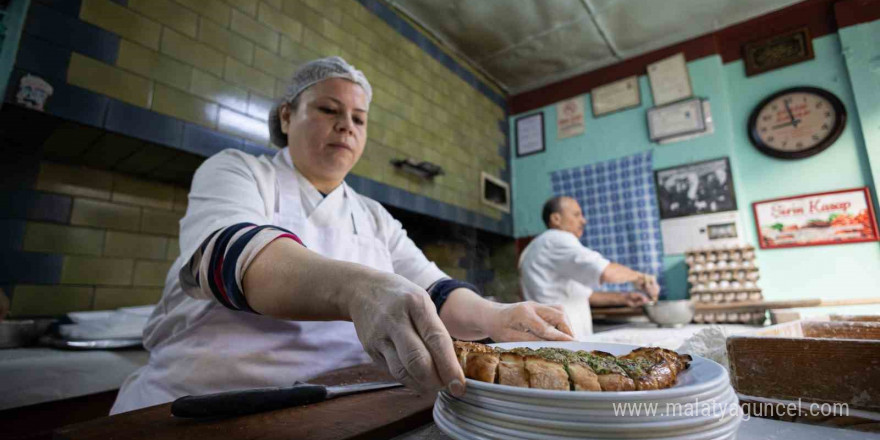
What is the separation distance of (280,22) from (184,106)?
99cm

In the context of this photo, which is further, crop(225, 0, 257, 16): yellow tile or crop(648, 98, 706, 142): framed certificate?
crop(648, 98, 706, 142): framed certificate

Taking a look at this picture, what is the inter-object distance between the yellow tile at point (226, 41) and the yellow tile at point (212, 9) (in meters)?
0.04

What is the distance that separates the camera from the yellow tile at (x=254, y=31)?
2475 mm

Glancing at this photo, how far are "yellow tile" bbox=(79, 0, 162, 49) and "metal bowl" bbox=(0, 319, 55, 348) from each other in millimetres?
1430

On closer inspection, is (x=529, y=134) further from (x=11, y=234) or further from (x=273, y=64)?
(x=11, y=234)

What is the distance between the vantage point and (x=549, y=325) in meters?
1.03

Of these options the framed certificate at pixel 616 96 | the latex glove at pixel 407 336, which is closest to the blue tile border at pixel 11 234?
the latex glove at pixel 407 336

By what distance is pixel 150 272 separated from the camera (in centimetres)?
221

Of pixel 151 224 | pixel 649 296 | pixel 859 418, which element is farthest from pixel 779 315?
pixel 151 224

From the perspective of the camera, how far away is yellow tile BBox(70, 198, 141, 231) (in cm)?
200

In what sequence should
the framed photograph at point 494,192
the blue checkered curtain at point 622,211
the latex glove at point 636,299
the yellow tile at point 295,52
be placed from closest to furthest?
the yellow tile at point 295,52, the latex glove at point 636,299, the blue checkered curtain at point 622,211, the framed photograph at point 494,192

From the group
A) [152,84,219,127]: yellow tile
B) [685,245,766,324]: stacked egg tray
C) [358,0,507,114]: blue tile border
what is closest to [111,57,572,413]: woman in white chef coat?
[152,84,219,127]: yellow tile

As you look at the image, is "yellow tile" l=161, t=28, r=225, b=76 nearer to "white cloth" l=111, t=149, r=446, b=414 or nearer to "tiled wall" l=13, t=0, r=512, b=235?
"tiled wall" l=13, t=0, r=512, b=235

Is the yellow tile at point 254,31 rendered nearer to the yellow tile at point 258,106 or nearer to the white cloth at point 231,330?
the yellow tile at point 258,106
